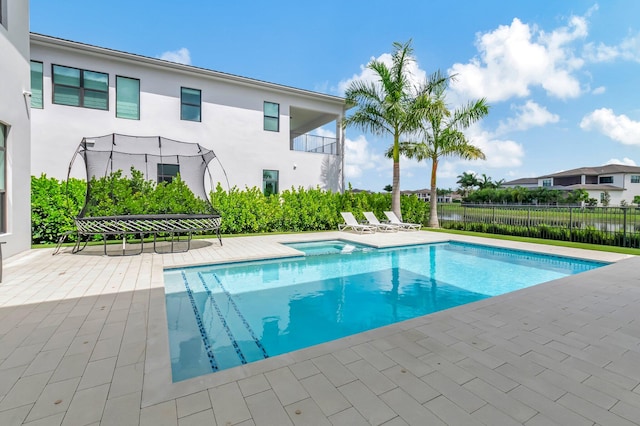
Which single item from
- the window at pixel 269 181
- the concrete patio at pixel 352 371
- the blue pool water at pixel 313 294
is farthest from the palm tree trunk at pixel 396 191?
the concrete patio at pixel 352 371

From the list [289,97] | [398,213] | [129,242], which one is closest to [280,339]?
[129,242]

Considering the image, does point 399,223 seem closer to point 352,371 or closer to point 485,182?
point 352,371

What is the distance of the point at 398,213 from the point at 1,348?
14.1 metres

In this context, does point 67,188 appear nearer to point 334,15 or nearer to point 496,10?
point 334,15

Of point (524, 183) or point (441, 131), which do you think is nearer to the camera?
point (441, 131)

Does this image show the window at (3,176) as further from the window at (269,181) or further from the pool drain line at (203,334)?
the window at (269,181)

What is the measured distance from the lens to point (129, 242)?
10102 millimetres

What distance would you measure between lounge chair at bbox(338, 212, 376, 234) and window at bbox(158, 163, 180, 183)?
275 inches

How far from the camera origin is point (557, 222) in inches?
469

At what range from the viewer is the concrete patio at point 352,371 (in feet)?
7.18

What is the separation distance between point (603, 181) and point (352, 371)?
77014 millimetres

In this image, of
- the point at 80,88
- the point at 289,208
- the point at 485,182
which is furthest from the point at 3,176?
the point at 485,182

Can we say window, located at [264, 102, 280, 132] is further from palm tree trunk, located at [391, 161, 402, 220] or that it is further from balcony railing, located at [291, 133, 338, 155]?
palm tree trunk, located at [391, 161, 402, 220]

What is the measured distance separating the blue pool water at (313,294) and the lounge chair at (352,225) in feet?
11.5
